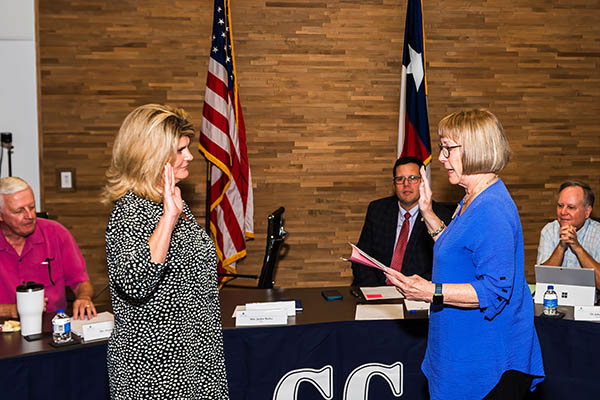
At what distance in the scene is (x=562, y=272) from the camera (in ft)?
9.77

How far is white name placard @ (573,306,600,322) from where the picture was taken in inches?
109

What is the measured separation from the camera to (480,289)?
188 centimetres

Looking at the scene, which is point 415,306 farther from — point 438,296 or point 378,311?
point 438,296

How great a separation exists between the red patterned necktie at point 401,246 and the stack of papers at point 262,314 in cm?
113

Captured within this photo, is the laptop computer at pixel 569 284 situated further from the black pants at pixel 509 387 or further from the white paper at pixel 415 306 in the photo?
the black pants at pixel 509 387

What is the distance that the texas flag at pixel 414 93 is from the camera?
4734 mm

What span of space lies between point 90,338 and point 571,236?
2.67 meters

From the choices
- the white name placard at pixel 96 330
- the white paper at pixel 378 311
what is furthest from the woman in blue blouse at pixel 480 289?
the white name placard at pixel 96 330

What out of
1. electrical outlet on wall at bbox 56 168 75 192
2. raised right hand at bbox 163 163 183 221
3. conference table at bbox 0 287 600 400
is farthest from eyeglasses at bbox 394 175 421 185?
electrical outlet on wall at bbox 56 168 75 192

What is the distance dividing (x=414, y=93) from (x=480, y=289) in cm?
315

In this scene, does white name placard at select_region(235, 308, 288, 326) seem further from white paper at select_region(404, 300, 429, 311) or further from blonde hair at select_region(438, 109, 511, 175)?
blonde hair at select_region(438, 109, 511, 175)

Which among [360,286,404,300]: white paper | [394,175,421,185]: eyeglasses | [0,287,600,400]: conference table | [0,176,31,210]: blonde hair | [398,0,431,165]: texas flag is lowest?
[0,287,600,400]: conference table

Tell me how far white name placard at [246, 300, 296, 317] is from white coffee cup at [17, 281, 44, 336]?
36.7 inches

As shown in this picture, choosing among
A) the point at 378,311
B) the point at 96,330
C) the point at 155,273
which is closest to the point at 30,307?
the point at 96,330
